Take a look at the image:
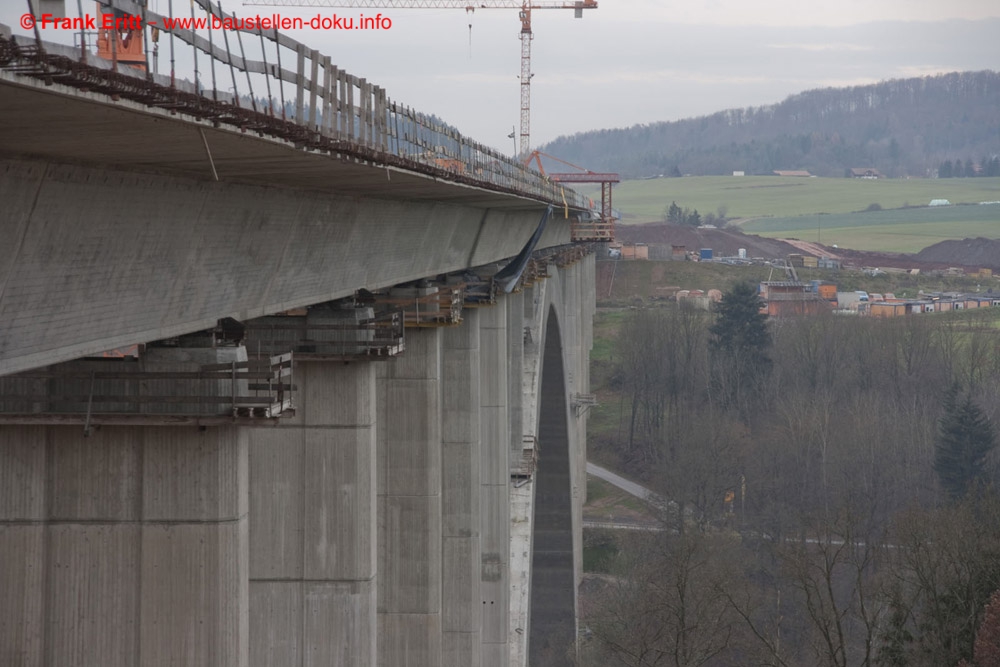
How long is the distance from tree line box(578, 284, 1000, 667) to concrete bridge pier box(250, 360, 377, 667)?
16.7m

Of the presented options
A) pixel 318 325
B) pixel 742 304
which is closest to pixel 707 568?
pixel 318 325

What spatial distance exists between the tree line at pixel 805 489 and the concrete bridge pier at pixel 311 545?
54.7 feet

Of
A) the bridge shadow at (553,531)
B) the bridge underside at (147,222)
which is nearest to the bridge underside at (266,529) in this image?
the bridge underside at (147,222)

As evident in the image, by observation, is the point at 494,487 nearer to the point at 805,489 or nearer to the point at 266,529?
the point at 266,529

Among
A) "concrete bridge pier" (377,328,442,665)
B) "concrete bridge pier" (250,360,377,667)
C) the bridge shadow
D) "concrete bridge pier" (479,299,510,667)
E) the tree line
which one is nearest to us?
"concrete bridge pier" (250,360,377,667)

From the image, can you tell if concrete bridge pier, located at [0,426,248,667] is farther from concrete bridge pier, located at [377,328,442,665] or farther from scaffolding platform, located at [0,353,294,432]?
concrete bridge pier, located at [377,328,442,665]

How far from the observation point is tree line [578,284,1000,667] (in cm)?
3659

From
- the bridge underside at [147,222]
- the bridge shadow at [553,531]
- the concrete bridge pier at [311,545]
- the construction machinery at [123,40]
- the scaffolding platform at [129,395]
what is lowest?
the bridge shadow at [553,531]

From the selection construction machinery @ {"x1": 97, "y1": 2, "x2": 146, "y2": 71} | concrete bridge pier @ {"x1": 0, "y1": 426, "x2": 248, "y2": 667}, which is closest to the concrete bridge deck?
concrete bridge pier @ {"x1": 0, "y1": 426, "x2": 248, "y2": 667}

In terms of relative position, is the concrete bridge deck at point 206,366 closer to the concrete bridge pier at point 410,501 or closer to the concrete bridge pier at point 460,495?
the concrete bridge pier at point 410,501

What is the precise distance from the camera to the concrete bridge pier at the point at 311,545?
16875mm

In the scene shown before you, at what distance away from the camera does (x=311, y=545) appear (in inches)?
670

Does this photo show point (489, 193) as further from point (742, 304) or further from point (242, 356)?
point (742, 304)

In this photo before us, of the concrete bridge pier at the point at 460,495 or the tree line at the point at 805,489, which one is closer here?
the concrete bridge pier at the point at 460,495
